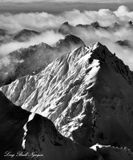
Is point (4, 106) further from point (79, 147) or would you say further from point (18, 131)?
point (79, 147)

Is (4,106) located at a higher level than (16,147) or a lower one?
higher

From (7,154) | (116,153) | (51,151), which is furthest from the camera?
(116,153)

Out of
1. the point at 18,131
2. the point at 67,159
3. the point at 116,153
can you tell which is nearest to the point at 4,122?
the point at 18,131

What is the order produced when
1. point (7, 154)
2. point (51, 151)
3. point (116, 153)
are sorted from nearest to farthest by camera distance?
point (7, 154) < point (51, 151) < point (116, 153)

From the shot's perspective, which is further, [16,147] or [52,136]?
[52,136]

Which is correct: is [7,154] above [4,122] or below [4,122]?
below

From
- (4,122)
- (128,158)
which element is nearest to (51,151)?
(4,122)

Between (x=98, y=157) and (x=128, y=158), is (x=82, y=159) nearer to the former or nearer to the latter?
(x=98, y=157)

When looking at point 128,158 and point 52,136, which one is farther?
point 128,158
